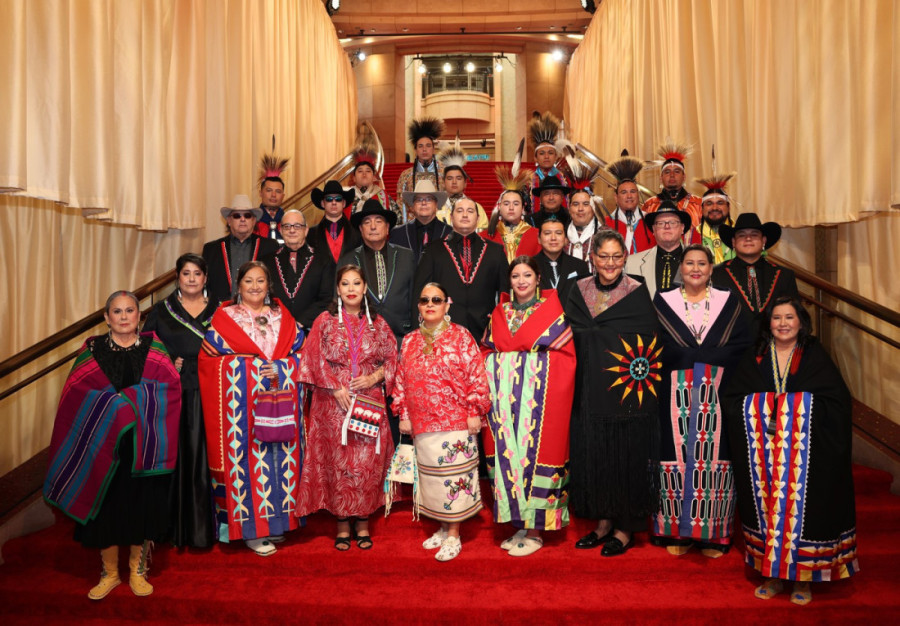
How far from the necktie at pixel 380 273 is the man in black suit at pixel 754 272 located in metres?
2.10

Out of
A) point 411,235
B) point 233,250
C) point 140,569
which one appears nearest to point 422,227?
point 411,235

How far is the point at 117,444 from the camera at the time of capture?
355cm

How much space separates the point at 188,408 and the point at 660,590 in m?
2.78

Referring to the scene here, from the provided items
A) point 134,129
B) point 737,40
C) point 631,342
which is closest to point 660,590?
point 631,342

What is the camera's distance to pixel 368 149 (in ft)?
32.3

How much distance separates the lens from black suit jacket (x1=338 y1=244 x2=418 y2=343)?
4.47 m

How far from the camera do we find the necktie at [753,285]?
4.26 metres

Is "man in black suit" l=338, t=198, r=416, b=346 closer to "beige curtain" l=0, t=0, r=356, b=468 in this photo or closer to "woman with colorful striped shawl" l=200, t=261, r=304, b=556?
"woman with colorful striped shawl" l=200, t=261, r=304, b=556

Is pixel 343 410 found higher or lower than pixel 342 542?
higher

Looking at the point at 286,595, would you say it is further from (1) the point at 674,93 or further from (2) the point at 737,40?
(1) the point at 674,93

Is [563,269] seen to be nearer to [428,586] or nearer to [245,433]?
[428,586]

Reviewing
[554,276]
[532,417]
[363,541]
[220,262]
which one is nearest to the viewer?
[532,417]

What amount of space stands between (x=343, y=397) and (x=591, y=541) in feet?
5.29

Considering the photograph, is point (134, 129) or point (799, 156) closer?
point (134, 129)
